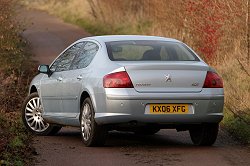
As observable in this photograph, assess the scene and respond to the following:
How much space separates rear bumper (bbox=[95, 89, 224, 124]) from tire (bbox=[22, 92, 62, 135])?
2.34 m

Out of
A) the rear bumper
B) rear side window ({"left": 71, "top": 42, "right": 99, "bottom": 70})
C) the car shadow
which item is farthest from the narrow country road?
rear side window ({"left": 71, "top": 42, "right": 99, "bottom": 70})

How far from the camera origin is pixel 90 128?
1080 cm

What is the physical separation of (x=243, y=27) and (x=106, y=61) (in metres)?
8.14

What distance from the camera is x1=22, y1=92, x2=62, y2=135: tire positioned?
12.7 metres

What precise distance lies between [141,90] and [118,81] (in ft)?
1.03

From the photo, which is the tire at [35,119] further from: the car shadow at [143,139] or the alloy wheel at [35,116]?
the car shadow at [143,139]

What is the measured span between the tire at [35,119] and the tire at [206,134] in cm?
239

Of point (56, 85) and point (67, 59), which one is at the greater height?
point (67, 59)

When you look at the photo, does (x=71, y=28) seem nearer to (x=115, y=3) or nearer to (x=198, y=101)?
(x=115, y=3)

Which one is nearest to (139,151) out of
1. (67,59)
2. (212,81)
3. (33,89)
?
(212,81)

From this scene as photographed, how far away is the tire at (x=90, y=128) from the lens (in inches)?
420

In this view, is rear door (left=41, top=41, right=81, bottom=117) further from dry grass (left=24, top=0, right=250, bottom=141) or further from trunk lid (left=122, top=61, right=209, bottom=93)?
dry grass (left=24, top=0, right=250, bottom=141)

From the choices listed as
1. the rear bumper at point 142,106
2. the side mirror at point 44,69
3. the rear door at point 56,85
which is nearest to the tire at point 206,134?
the rear bumper at point 142,106

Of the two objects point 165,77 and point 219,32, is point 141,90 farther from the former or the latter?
point 219,32
